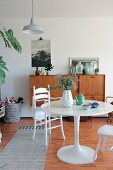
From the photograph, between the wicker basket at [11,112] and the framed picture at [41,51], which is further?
the framed picture at [41,51]

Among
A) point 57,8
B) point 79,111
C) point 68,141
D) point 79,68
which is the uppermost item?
point 57,8

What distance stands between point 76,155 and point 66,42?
3.06 meters

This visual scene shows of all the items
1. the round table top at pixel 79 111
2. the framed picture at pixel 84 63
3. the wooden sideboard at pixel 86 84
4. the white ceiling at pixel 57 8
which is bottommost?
the round table top at pixel 79 111

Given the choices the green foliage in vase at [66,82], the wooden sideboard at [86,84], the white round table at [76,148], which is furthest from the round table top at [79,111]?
the wooden sideboard at [86,84]

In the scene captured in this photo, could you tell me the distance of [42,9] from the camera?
15.9 feet

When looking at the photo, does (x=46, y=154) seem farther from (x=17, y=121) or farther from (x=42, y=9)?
(x=42, y=9)

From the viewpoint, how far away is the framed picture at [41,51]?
5.34m

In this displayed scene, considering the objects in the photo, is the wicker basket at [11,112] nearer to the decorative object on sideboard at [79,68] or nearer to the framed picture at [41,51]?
the framed picture at [41,51]

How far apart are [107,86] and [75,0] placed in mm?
2217

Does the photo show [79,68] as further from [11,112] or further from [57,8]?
[11,112]

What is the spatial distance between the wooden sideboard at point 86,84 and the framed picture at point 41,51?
0.50m

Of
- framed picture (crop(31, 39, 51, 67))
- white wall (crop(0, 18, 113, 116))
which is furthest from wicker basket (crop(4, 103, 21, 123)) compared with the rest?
framed picture (crop(31, 39, 51, 67))

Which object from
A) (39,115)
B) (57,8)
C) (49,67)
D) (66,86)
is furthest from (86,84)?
(66,86)

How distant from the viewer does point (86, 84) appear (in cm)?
504
